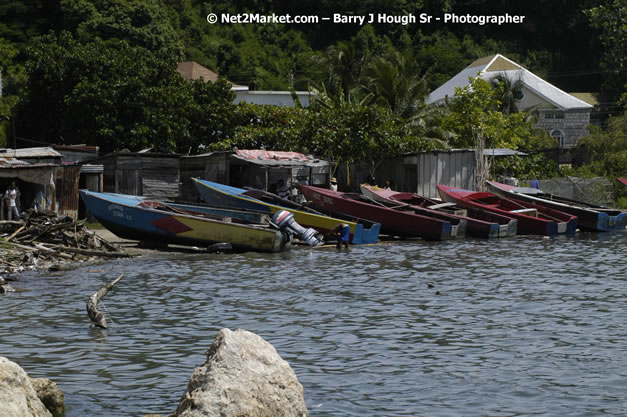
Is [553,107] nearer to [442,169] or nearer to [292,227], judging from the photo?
[442,169]

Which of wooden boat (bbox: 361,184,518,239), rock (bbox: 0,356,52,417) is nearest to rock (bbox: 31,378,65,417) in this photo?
rock (bbox: 0,356,52,417)

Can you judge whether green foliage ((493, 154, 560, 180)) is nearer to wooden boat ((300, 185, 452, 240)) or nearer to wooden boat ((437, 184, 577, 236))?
wooden boat ((437, 184, 577, 236))

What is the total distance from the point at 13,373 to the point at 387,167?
110 feet

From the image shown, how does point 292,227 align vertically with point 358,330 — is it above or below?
above

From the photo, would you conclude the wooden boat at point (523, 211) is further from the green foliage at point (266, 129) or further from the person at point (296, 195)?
the green foliage at point (266, 129)

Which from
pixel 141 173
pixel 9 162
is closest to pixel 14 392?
pixel 9 162

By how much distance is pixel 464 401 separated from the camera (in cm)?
1015

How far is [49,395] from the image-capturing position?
9031 millimetres

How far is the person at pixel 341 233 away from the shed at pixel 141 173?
9197 mm

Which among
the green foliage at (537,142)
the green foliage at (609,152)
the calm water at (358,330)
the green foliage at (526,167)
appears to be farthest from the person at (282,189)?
the green foliage at (537,142)

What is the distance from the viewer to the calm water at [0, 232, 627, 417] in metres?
10.4

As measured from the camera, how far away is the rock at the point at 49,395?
8.96 m

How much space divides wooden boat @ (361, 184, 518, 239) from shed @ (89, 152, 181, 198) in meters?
7.52

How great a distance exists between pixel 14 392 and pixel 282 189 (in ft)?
88.2
